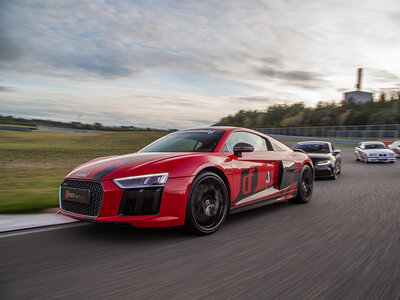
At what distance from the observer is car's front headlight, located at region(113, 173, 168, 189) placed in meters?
3.59

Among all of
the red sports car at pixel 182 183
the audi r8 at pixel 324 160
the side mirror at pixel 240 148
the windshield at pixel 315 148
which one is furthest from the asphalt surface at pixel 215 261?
the windshield at pixel 315 148

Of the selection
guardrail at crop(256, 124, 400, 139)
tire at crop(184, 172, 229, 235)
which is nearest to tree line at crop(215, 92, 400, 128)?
guardrail at crop(256, 124, 400, 139)

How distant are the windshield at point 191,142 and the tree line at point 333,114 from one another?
56760mm

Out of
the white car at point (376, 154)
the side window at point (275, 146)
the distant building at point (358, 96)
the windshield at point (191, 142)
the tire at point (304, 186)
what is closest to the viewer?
the windshield at point (191, 142)

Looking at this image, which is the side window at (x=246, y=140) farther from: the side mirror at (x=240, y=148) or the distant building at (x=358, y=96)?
the distant building at (x=358, y=96)

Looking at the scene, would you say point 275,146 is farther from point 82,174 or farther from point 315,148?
point 315,148

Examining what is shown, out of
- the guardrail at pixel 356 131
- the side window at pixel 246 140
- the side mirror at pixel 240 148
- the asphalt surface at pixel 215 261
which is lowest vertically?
the asphalt surface at pixel 215 261

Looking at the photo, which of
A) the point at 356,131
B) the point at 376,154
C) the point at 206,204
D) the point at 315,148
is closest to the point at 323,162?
the point at 315,148

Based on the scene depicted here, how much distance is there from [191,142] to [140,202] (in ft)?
5.55

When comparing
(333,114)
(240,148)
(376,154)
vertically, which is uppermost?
(333,114)

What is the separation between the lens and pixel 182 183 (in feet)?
12.5

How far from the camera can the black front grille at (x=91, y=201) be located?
3.62 m

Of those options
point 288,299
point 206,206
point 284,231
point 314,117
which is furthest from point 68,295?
point 314,117

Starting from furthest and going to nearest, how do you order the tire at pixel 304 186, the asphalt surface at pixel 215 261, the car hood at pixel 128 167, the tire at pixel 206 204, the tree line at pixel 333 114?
the tree line at pixel 333 114, the tire at pixel 304 186, the tire at pixel 206 204, the car hood at pixel 128 167, the asphalt surface at pixel 215 261
